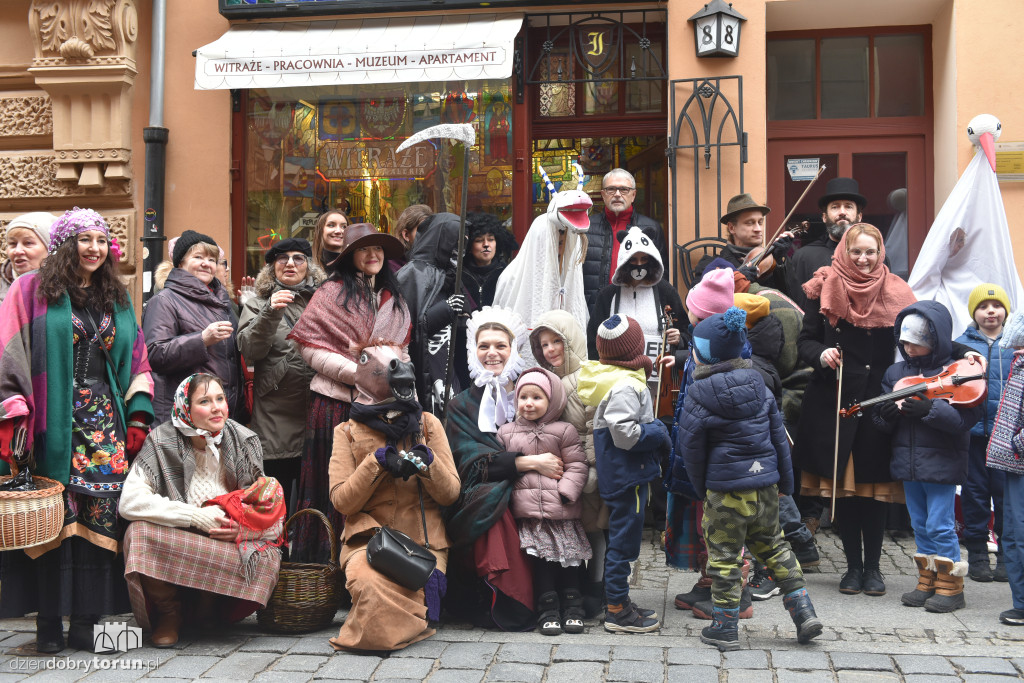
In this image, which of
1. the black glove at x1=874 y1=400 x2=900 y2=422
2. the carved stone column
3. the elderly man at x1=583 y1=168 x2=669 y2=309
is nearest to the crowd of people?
the black glove at x1=874 y1=400 x2=900 y2=422

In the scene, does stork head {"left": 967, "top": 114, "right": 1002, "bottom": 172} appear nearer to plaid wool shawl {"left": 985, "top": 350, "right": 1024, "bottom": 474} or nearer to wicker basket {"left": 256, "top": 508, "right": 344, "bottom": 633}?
plaid wool shawl {"left": 985, "top": 350, "right": 1024, "bottom": 474}

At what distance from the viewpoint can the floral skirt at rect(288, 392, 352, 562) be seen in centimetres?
555

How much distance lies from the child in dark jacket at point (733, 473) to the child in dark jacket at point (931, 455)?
98 cm

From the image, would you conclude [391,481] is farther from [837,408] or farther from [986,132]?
[986,132]

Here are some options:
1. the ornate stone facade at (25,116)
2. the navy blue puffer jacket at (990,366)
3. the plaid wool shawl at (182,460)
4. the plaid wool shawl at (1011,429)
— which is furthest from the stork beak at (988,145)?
the ornate stone facade at (25,116)

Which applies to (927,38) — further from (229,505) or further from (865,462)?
(229,505)

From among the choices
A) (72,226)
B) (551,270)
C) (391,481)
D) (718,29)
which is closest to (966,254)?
(718,29)

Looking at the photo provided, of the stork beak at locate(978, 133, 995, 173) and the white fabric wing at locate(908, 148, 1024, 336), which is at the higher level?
the stork beak at locate(978, 133, 995, 173)

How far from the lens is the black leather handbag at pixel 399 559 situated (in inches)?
188

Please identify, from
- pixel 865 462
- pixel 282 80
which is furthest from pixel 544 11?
pixel 865 462

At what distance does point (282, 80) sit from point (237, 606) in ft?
13.7

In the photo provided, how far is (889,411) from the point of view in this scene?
544 centimetres

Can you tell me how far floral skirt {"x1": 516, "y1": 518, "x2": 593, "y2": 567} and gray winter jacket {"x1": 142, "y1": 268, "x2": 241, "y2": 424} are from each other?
190cm

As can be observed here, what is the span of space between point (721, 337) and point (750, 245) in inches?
90.7
